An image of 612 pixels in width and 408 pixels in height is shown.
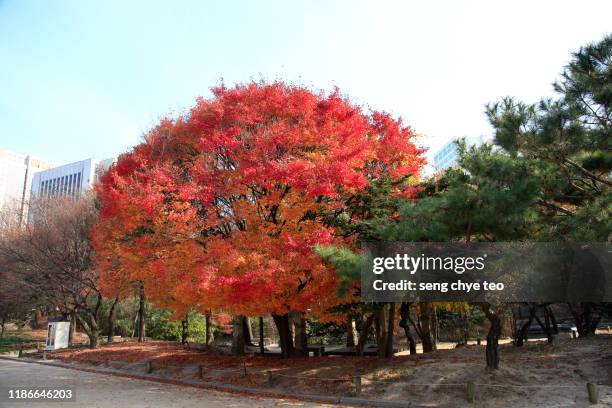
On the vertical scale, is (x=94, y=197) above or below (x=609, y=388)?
above

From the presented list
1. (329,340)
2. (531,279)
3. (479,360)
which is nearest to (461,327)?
(329,340)

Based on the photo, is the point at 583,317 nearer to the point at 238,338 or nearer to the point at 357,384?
the point at 357,384

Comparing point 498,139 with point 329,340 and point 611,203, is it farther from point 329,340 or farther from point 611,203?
point 329,340

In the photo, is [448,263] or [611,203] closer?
[611,203]

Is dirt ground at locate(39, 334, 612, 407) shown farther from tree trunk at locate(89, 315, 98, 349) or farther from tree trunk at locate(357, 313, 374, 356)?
tree trunk at locate(89, 315, 98, 349)

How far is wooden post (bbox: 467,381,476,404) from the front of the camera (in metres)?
11.0

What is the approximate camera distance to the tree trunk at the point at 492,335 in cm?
→ 1206

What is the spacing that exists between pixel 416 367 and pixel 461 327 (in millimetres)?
20176

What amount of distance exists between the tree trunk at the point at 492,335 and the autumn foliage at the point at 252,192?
13.6ft

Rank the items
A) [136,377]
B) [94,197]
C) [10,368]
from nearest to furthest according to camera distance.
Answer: [136,377] → [10,368] → [94,197]

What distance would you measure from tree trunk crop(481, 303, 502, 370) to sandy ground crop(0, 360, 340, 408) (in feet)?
16.4

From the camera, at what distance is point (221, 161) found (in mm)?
16688

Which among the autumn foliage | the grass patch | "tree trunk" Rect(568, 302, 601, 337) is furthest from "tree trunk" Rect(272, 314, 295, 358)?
the grass patch

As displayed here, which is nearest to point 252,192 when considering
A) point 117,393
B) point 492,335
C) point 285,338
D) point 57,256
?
point 285,338
